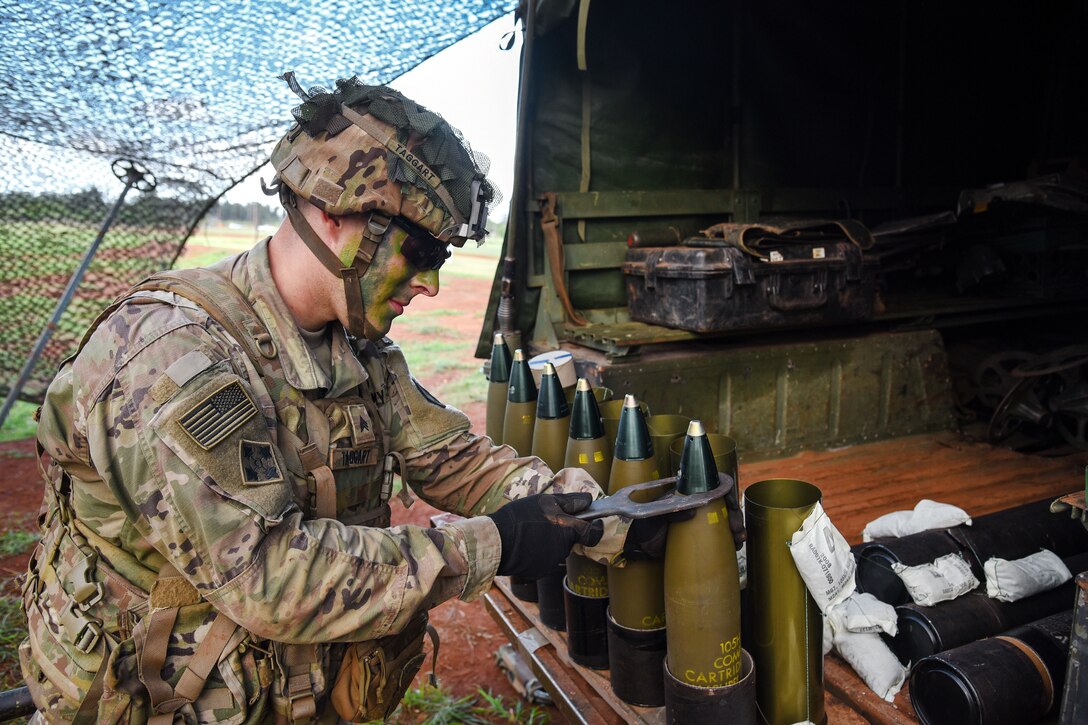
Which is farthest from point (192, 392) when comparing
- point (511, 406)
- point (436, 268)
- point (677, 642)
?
point (511, 406)

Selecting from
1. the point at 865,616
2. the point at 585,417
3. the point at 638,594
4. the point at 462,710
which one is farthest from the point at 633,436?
the point at 462,710

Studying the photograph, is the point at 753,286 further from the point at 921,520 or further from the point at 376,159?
the point at 376,159

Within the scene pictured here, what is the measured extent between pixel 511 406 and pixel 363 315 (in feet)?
4.36

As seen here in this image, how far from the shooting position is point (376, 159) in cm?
172

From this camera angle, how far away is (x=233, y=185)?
4.41 metres

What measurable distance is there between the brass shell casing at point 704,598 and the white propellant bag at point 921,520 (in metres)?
1.10

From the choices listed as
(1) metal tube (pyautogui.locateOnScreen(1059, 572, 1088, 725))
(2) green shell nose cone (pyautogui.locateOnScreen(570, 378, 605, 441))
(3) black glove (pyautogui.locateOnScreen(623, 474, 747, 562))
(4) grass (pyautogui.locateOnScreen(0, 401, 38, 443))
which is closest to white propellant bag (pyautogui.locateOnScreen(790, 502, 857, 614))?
(3) black glove (pyautogui.locateOnScreen(623, 474, 747, 562))

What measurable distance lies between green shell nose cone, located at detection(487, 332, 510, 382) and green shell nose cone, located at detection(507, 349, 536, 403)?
1.41 ft

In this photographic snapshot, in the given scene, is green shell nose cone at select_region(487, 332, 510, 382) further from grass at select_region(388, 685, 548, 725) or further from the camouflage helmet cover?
the camouflage helmet cover

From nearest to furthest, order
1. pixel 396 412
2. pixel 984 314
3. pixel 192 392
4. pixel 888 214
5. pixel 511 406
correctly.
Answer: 1. pixel 192 392
2. pixel 396 412
3. pixel 511 406
4. pixel 984 314
5. pixel 888 214

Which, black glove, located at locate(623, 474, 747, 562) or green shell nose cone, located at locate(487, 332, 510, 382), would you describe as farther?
green shell nose cone, located at locate(487, 332, 510, 382)

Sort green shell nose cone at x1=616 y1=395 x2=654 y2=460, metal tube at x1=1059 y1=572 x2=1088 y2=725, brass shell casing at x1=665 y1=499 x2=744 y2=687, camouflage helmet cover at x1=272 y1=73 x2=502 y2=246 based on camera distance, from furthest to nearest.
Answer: green shell nose cone at x1=616 y1=395 x2=654 y2=460, brass shell casing at x1=665 y1=499 x2=744 y2=687, camouflage helmet cover at x1=272 y1=73 x2=502 y2=246, metal tube at x1=1059 y1=572 x2=1088 y2=725

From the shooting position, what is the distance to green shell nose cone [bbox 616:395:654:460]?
2.20 m

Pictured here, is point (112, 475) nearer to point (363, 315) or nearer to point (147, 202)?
point (363, 315)
